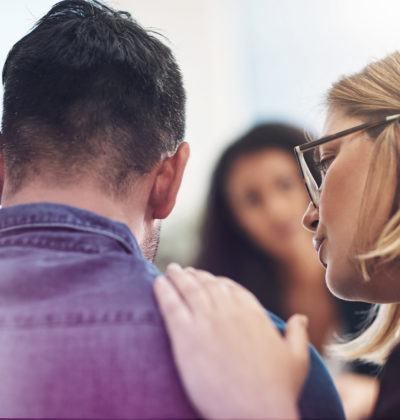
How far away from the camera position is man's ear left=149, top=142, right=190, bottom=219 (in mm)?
922

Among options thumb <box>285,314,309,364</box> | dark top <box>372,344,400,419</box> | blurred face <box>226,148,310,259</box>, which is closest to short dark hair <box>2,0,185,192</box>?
thumb <box>285,314,309,364</box>

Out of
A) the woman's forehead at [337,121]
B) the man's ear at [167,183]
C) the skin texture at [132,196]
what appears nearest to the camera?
the skin texture at [132,196]

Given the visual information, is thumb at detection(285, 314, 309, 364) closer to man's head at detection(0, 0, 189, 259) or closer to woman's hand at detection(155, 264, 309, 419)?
woman's hand at detection(155, 264, 309, 419)

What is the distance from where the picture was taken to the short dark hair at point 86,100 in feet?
2.71

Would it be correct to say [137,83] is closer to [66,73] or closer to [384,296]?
[66,73]

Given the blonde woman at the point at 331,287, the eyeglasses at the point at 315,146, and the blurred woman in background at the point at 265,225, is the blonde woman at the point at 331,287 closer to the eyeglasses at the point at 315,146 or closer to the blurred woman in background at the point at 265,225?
the eyeglasses at the point at 315,146

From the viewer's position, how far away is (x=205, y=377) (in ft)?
1.96

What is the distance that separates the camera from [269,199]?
247 centimetres

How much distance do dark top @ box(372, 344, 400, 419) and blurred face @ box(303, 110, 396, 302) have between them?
0.29m

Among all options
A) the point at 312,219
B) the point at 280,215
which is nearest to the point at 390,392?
the point at 312,219

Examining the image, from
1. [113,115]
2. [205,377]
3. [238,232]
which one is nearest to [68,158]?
[113,115]

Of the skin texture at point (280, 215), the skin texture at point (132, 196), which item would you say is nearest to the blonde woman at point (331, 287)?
the skin texture at point (132, 196)

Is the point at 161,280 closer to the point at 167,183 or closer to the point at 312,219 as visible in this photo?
the point at 167,183

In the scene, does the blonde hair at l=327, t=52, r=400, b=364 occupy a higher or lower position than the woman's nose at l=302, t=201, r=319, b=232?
higher
